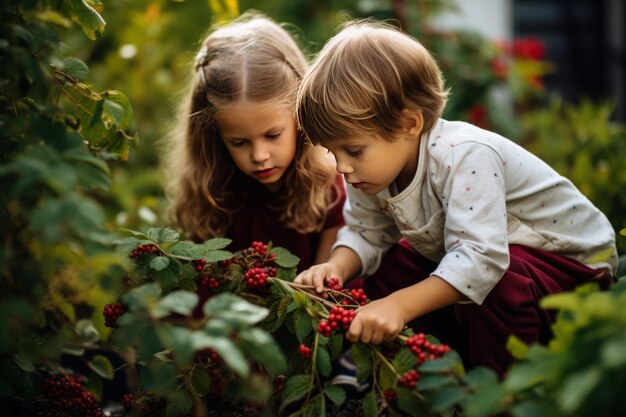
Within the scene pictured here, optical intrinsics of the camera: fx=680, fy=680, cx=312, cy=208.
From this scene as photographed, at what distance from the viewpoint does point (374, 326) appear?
4.82 feet

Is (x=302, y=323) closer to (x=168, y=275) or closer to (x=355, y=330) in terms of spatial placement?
(x=355, y=330)

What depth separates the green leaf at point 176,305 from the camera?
116 cm

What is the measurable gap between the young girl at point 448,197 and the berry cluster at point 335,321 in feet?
0.22

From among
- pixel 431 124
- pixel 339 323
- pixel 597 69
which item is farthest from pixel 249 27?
pixel 597 69

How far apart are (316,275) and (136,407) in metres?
0.54

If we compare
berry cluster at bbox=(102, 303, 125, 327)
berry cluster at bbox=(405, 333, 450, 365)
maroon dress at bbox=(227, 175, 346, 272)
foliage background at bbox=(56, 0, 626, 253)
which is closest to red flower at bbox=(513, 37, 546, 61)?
foliage background at bbox=(56, 0, 626, 253)

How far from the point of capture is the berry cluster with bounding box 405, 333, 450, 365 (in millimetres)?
1373

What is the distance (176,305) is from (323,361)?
40cm

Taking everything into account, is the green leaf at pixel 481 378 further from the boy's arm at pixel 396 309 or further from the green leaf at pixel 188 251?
the green leaf at pixel 188 251

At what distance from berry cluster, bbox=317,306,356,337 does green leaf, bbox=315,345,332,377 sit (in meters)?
0.03

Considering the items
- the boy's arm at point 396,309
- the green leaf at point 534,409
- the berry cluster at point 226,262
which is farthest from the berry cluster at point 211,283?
the green leaf at point 534,409

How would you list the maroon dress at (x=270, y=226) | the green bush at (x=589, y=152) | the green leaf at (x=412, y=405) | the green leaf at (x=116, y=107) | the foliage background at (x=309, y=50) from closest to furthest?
the green leaf at (x=412, y=405) → the green leaf at (x=116, y=107) → the maroon dress at (x=270, y=226) → the green bush at (x=589, y=152) → the foliage background at (x=309, y=50)

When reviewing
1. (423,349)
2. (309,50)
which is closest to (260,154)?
(423,349)

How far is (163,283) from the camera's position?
1.57 metres
